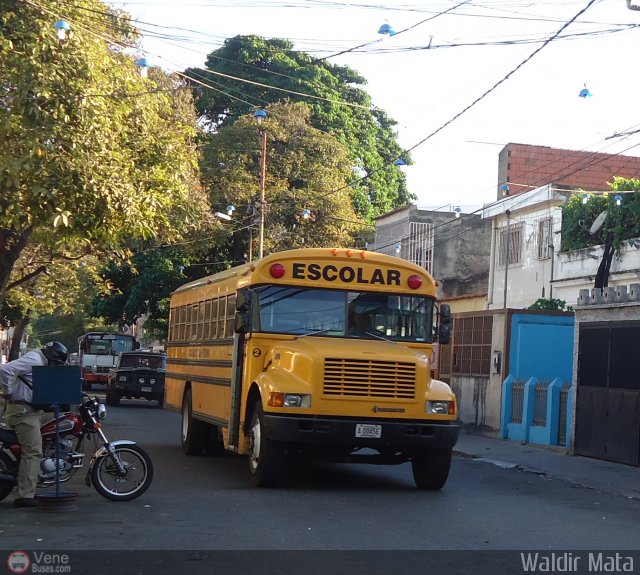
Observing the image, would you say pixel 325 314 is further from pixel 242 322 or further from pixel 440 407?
pixel 440 407

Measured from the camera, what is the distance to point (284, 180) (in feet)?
145

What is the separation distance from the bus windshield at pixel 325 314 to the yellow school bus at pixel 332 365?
13 mm

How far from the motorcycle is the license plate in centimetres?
258

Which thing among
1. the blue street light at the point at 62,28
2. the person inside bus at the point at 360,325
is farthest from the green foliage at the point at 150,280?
the person inside bus at the point at 360,325

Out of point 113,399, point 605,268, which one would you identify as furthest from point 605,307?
point 113,399

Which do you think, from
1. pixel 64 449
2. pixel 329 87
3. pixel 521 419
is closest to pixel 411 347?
pixel 64 449

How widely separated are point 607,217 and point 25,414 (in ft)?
75.7

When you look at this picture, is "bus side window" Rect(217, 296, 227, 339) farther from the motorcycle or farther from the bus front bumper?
the motorcycle

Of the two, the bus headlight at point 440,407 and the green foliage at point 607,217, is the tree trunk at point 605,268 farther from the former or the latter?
the bus headlight at point 440,407

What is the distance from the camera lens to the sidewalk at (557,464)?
50.9 feet

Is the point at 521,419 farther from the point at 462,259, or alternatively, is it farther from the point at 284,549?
the point at 462,259

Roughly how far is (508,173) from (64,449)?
103 feet

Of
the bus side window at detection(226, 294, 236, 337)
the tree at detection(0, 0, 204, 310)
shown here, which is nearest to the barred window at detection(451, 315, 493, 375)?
the tree at detection(0, 0, 204, 310)

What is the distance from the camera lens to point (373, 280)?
14.1 metres
